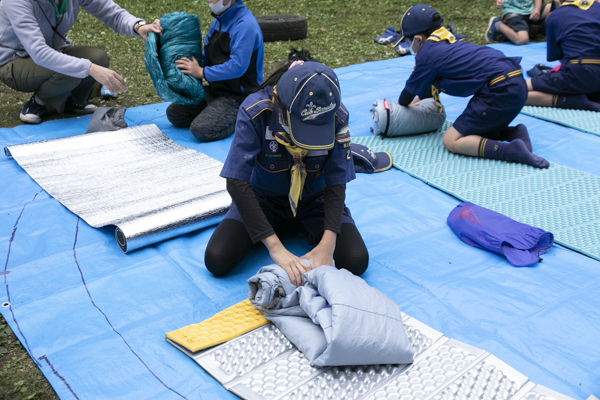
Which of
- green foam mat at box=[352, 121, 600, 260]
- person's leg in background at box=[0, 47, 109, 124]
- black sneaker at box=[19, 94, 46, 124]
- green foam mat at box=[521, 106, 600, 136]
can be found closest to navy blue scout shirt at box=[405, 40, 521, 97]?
green foam mat at box=[352, 121, 600, 260]

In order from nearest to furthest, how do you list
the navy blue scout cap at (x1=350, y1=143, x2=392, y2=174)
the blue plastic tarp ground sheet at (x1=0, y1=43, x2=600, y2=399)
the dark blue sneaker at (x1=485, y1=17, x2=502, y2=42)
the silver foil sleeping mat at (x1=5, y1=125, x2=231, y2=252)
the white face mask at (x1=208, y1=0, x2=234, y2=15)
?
the blue plastic tarp ground sheet at (x1=0, y1=43, x2=600, y2=399)
the silver foil sleeping mat at (x1=5, y1=125, x2=231, y2=252)
the navy blue scout cap at (x1=350, y1=143, x2=392, y2=174)
the white face mask at (x1=208, y1=0, x2=234, y2=15)
the dark blue sneaker at (x1=485, y1=17, x2=502, y2=42)

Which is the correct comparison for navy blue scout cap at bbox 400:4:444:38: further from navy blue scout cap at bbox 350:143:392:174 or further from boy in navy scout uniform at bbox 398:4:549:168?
navy blue scout cap at bbox 350:143:392:174

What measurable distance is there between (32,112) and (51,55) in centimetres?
59

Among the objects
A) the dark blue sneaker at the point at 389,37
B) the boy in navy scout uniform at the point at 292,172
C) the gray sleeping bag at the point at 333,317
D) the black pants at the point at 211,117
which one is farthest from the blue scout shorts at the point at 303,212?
the dark blue sneaker at the point at 389,37

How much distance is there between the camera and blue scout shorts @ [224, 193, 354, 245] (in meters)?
2.27

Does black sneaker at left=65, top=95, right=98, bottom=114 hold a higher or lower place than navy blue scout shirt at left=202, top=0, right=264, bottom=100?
lower

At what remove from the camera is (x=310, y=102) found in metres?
1.71

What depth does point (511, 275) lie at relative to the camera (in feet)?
7.20

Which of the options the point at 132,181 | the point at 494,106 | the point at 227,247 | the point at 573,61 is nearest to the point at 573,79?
the point at 573,61

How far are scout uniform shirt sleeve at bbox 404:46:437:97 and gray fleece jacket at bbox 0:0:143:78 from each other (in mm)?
2057

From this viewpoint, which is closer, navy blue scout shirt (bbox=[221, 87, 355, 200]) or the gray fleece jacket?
navy blue scout shirt (bbox=[221, 87, 355, 200])

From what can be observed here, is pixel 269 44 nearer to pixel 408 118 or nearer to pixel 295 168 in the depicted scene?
pixel 408 118

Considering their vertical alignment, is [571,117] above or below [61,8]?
below

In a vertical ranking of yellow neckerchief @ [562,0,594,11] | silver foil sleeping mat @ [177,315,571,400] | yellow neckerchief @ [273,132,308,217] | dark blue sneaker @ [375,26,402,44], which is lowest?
silver foil sleeping mat @ [177,315,571,400]
